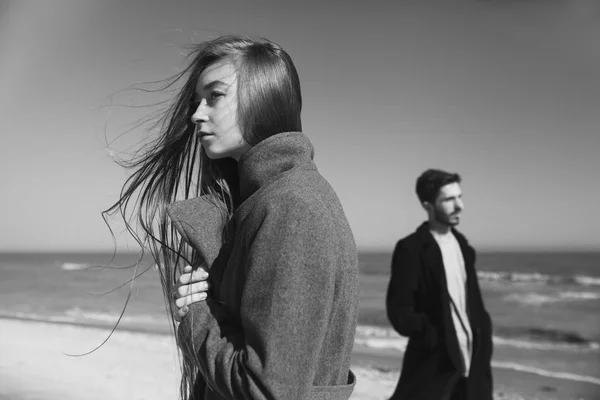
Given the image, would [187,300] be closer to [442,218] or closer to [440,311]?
[440,311]

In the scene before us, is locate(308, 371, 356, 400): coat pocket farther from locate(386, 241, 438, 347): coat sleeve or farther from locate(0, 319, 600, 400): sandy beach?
locate(0, 319, 600, 400): sandy beach

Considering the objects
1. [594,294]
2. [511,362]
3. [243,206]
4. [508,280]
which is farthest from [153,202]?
[508,280]

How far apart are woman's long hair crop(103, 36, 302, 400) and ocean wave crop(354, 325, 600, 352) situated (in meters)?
9.39

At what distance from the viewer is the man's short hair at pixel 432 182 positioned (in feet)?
14.5

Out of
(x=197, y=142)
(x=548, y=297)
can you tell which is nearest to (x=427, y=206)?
(x=197, y=142)

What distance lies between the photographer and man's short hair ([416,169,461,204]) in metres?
4.43

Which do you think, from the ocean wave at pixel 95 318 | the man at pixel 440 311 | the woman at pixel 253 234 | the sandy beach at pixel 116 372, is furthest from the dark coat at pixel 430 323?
the ocean wave at pixel 95 318

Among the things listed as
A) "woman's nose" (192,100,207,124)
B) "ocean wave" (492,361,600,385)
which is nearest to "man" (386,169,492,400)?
"woman's nose" (192,100,207,124)

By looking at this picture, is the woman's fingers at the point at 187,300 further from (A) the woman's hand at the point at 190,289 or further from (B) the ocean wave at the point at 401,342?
(B) the ocean wave at the point at 401,342

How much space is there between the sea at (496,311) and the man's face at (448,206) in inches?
104

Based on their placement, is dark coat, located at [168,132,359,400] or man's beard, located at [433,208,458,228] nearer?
dark coat, located at [168,132,359,400]

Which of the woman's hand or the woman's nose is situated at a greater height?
the woman's nose

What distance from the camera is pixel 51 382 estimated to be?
580 cm

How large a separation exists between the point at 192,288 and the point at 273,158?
0.32m
